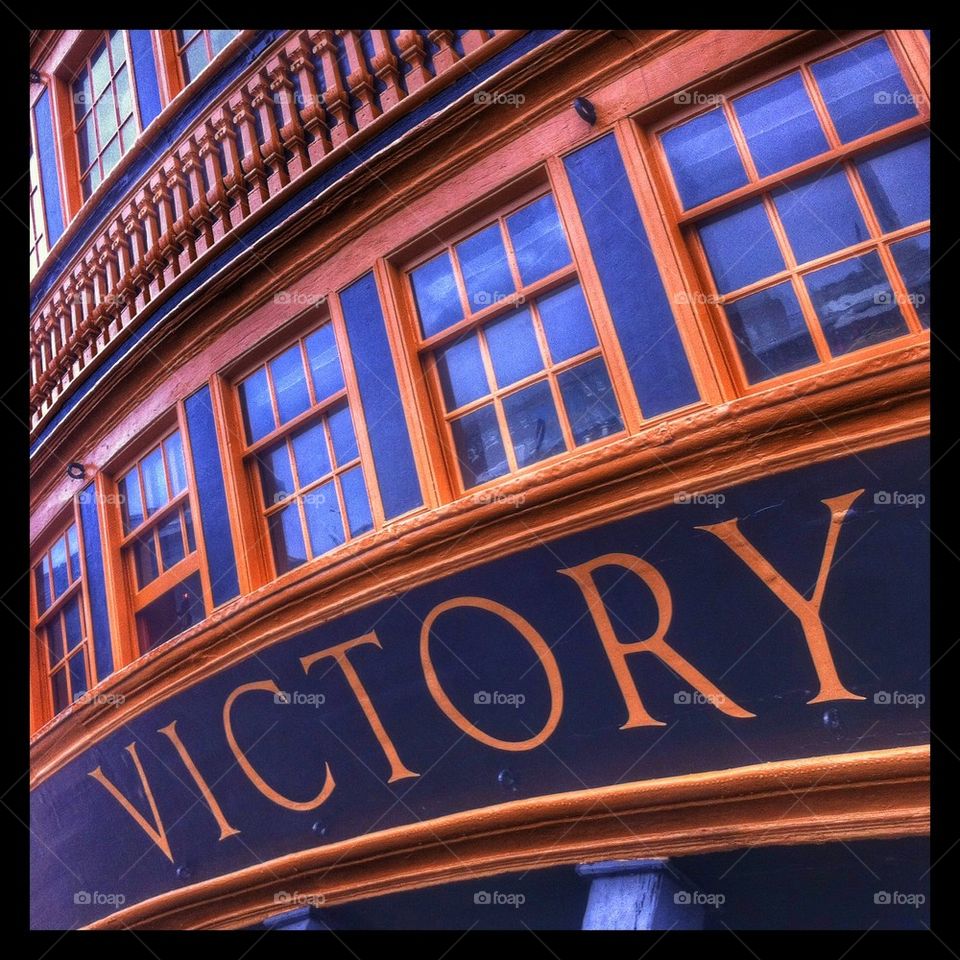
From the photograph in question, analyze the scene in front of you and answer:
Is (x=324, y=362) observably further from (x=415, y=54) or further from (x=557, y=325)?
(x=415, y=54)

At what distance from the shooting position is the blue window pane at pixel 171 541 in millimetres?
3857

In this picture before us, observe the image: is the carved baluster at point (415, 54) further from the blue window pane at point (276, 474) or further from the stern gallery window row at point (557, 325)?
the blue window pane at point (276, 474)

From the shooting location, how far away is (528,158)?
10.9 ft

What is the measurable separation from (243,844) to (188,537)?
3.71ft

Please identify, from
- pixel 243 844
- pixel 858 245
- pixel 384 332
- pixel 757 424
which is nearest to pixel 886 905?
pixel 757 424

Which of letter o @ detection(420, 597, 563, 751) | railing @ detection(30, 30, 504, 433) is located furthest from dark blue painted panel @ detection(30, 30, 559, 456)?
letter o @ detection(420, 597, 563, 751)

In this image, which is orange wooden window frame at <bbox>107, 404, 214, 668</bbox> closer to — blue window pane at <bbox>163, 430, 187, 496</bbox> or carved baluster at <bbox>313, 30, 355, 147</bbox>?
blue window pane at <bbox>163, 430, 187, 496</bbox>

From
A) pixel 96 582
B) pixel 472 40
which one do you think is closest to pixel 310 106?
pixel 472 40

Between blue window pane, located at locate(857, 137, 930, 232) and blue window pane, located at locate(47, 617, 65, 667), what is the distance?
3.35 meters

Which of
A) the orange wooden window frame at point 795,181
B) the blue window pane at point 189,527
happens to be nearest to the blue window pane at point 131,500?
the blue window pane at point 189,527

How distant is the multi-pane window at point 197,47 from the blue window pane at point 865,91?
246 cm

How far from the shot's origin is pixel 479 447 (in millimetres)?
3260

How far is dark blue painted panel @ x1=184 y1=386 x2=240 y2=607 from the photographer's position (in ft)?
12.1

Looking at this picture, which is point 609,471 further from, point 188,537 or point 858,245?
point 188,537
